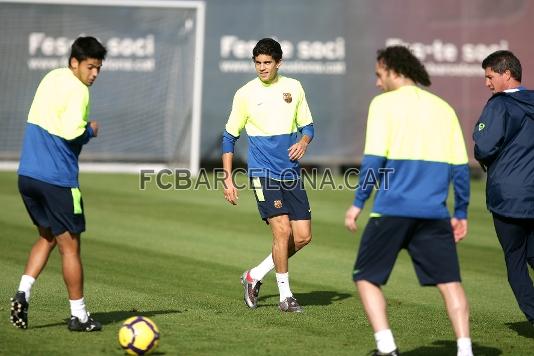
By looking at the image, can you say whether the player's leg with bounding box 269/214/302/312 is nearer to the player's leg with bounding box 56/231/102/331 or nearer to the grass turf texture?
the grass turf texture

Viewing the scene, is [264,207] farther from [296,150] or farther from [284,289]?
[284,289]

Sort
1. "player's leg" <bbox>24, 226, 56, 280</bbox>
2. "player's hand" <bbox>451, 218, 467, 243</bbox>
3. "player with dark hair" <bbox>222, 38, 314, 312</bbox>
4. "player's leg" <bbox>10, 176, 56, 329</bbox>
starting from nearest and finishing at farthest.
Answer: "player's hand" <bbox>451, 218, 467, 243</bbox>, "player's leg" <bbox>10, 176, 56, 329</bbox>, "player's leg" <bbox>24, 226, 56, 280</bbox>, "player with dark hair" <bbox>222, 38, 314, 312</bbox>

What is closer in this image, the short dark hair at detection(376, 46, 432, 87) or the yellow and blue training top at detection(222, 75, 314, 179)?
the short dark hair at detection(376, 46, 432, 87)

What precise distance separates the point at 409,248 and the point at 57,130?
291cm

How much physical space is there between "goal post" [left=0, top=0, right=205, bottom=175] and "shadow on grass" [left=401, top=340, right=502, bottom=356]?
16.3 m

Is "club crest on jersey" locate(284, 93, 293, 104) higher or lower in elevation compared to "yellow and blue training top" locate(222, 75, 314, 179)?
higher

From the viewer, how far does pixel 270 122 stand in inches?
396

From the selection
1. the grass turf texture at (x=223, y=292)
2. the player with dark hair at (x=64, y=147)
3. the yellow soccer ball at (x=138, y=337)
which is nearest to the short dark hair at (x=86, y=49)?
the player with dark hair at (x=64, y=147)

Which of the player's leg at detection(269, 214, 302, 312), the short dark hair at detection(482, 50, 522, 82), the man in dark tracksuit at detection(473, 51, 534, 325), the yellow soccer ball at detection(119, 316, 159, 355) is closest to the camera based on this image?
the yellow soccer ball at detection(119, 316, 159, 355)

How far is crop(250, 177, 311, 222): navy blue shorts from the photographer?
10008mm

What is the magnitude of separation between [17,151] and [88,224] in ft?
28.9

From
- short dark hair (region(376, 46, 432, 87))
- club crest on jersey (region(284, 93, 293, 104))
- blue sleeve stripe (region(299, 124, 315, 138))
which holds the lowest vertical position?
blue sleeve stripe (region(299, 124, 315, 138))

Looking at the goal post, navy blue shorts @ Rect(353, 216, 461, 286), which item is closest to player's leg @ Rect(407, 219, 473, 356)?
navy blue shorts @ Rect(353, 216, 461, 286)

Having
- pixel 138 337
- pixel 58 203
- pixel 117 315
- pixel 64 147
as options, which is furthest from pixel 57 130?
pixel 117 315
